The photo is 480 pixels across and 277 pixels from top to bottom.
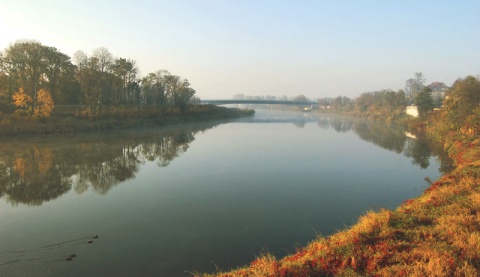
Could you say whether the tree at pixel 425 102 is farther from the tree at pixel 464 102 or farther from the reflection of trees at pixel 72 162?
the reflection of trees at pixel 72 162

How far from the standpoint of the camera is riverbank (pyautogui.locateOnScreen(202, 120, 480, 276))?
877cm

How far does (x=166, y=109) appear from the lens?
83875mm

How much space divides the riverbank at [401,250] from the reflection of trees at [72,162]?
725 inches

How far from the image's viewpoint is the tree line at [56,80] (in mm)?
54250

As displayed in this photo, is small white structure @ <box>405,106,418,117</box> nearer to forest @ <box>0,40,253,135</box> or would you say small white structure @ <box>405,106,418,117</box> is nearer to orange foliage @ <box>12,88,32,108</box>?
forest @ <box>0,40,253,135</box>

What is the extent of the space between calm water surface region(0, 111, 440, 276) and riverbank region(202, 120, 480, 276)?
10.6 feet

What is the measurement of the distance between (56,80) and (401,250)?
259ft

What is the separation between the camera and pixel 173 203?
20.3 metres

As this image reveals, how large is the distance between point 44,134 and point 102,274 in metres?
48.6

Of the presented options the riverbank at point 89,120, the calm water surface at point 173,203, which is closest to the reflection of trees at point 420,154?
the calm water surface at point 173,203

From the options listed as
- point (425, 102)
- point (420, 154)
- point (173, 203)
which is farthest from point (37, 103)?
point (425, 102)

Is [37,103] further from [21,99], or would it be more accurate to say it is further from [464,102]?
[464,102]

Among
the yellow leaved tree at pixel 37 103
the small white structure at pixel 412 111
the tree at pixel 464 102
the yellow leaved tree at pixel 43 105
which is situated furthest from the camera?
the small white structure at pixel 412 111

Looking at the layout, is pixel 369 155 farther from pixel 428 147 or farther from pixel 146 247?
pixel 146 247
